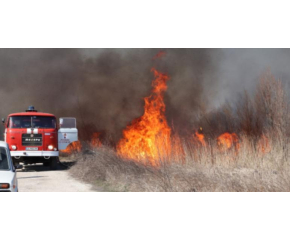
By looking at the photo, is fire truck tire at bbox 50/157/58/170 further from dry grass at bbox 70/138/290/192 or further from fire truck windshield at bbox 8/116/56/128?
dry grass at bbox 70/138/290/192

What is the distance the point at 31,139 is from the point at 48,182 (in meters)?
3.87

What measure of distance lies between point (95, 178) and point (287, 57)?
924cm

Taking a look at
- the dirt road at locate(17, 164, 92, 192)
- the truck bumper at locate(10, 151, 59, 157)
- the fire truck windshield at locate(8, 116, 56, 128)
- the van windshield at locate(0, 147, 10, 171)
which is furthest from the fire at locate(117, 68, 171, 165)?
the van windshield at locate(0, 147, 10, 171)

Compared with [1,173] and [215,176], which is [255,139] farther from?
[1,173]

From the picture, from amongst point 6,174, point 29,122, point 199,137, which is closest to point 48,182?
point 29,122

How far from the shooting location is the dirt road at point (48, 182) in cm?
1071

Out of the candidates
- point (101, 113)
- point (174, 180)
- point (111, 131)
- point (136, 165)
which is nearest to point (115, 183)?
point (136, 165)

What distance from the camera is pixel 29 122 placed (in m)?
15.7

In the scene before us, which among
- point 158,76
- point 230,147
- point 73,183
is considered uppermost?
point 158,76

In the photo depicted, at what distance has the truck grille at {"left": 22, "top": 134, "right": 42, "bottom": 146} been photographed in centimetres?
1538

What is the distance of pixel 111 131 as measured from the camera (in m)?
19.5

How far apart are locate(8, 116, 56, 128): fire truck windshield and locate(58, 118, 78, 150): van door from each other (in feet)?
1.76

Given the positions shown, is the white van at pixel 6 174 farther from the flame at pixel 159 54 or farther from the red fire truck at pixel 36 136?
the flame at pixel 159 54

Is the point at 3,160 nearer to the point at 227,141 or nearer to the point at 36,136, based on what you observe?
the point at 227,141
